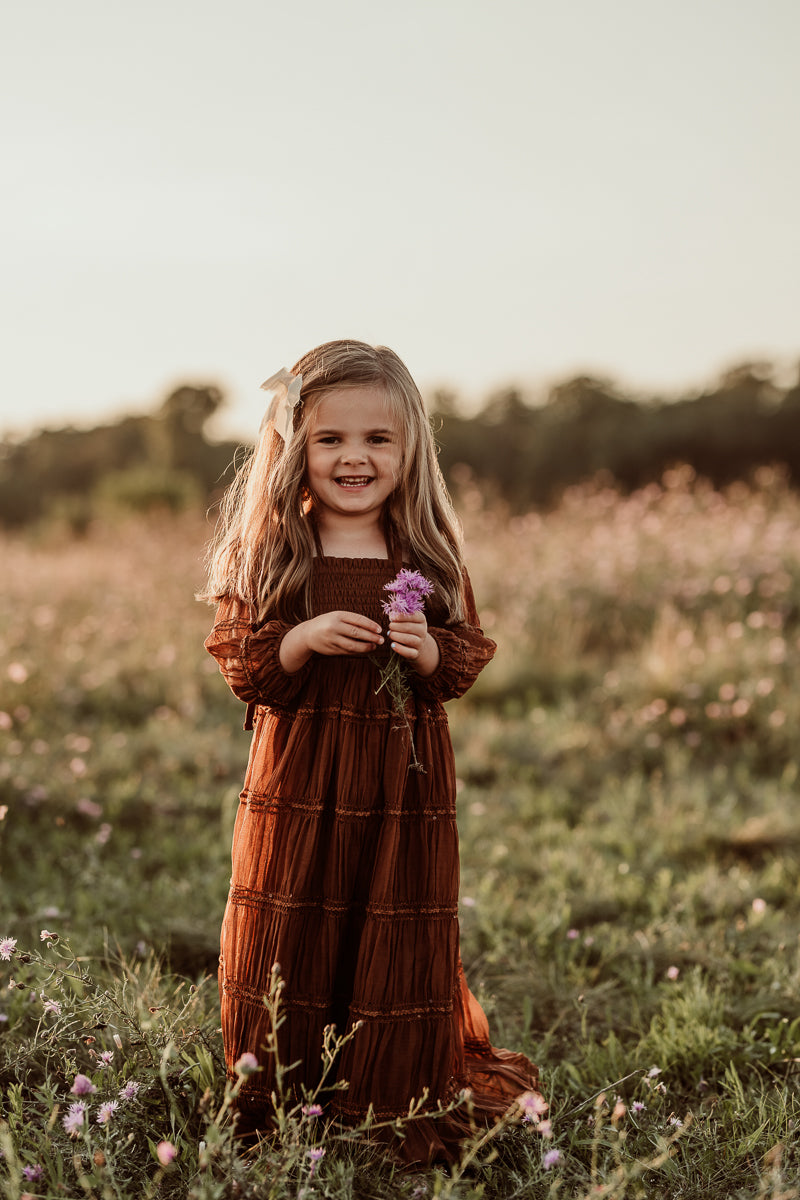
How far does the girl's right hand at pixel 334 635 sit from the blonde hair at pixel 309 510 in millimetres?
152

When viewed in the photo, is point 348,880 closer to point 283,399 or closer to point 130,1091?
point 130,1091

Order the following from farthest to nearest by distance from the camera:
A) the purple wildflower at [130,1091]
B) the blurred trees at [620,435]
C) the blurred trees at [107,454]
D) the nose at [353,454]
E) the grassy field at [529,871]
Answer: the blurred trees at [107,454] < the blurred trees at [620,435] < the nose at [353,454] < the grassy field at [529,871] < the purple wildflower at [130,1091]

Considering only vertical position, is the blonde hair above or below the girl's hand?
above

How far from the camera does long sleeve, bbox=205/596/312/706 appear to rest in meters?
2.14

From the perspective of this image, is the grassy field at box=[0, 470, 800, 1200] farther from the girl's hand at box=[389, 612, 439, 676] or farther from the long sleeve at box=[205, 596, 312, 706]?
the girl's hand at box=[389, 612, 439, 676]

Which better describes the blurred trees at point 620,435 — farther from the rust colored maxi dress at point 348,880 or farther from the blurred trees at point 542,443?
the rust colored maxi dress at point 348,880

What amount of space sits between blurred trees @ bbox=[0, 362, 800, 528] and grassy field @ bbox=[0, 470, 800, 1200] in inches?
571

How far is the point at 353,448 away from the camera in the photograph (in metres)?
2.24

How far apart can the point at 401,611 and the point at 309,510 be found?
1.50 feet

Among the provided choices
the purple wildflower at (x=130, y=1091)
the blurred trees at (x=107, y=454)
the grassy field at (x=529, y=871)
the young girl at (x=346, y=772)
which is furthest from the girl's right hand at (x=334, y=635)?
the blurred trees at (x=107, y=454)

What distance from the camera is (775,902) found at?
3.87 meters

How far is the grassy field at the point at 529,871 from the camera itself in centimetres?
212

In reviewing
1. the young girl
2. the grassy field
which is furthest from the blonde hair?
the grassy field

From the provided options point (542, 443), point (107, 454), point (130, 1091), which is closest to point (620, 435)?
point (542, 443)
